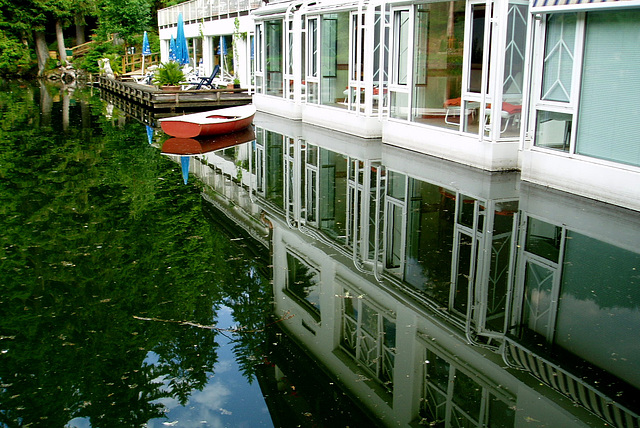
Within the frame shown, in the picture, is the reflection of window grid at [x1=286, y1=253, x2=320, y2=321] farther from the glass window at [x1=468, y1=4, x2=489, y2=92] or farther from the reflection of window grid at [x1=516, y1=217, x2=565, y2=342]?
the glass window at [x1=468, y1=4, x2=489, y2=92]

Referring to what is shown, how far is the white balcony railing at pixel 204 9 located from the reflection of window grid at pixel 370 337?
27274mm

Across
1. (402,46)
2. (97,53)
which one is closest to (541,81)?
(402,46)

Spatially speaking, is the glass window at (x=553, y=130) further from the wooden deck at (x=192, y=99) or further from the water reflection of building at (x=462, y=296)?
the wooden deck at (x=192, y=99)

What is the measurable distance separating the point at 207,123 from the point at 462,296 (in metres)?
13.2

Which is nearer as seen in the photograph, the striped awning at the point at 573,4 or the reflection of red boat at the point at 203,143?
the striped awning at the point at 573,4

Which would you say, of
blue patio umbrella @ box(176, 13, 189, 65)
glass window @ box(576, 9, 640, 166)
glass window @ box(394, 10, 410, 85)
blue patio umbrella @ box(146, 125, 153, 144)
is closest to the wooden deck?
blue patio umbrella @ box(146, 125, 153, 144)

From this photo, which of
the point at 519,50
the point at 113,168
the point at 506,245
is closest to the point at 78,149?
the point at 113,168

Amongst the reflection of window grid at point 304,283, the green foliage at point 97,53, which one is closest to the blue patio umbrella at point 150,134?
the reflection of window grid at point 304,283

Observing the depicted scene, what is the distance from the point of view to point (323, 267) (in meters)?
7.90

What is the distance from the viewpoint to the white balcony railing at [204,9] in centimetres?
3300

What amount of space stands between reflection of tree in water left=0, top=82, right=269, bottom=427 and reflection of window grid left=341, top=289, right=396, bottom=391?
0.85 metres

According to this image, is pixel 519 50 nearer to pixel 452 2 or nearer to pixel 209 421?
pixel 452 2

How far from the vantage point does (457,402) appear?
4.79m

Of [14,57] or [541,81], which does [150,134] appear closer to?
[541,81]
